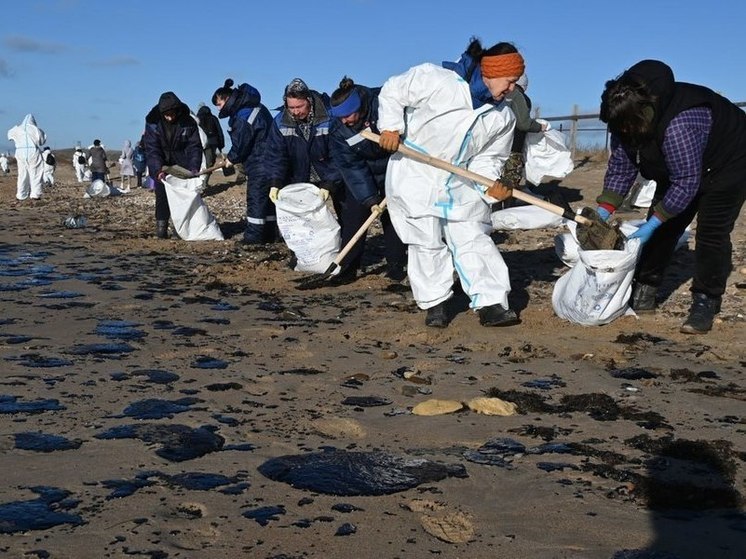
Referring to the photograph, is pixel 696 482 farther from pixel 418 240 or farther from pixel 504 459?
pixel 418 240

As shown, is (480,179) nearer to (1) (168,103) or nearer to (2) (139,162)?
(1) (168,103)

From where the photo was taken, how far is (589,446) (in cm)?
289

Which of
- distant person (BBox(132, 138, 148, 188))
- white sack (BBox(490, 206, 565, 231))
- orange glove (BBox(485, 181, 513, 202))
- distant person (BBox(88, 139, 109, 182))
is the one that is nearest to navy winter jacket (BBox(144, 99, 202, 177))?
white sack (BBox(490, 206, 565, 231))

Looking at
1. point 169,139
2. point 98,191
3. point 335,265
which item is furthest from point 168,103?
point 98,191

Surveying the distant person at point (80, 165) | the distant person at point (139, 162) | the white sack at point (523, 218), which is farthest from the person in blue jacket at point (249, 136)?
the distant person at point (80, 165)

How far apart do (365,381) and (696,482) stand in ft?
5.10

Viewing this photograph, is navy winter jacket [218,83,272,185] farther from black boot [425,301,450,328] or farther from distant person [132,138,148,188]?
distant person [132,138,148,188]

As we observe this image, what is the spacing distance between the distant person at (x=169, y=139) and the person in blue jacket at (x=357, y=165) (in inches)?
108

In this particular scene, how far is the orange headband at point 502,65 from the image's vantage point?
4613mm

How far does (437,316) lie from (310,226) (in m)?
2.21

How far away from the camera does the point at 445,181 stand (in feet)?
15.8

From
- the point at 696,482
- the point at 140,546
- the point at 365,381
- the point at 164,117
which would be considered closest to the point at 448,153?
the point at 365,381

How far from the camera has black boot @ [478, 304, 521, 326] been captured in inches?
190

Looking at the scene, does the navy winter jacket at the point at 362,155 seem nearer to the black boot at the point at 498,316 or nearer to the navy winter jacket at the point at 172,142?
the black boot at the point at 498,316
